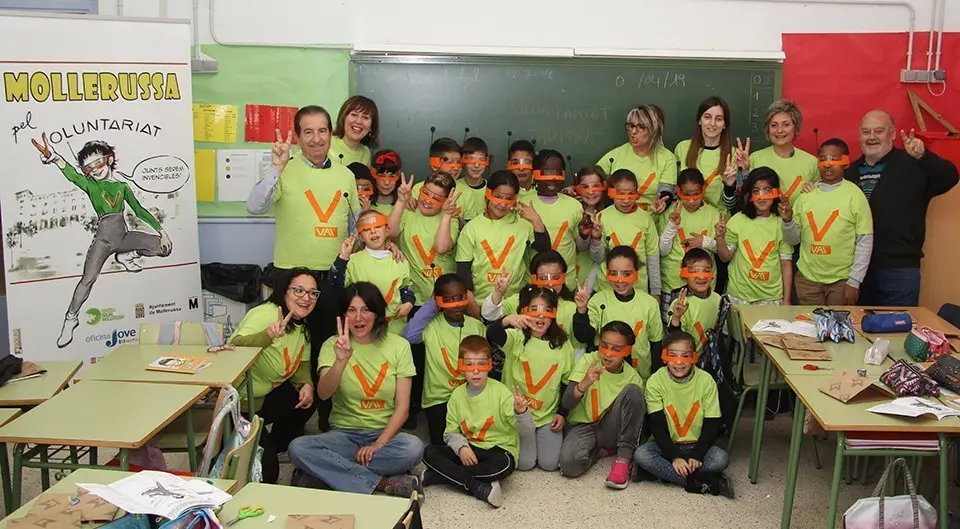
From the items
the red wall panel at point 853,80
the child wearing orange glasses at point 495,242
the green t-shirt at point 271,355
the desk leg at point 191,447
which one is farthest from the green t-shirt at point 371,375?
the red wall panel at point 853,80

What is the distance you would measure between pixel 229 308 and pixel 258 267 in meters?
0.31

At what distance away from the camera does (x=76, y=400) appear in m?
3.41

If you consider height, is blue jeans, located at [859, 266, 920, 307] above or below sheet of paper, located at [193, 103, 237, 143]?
below

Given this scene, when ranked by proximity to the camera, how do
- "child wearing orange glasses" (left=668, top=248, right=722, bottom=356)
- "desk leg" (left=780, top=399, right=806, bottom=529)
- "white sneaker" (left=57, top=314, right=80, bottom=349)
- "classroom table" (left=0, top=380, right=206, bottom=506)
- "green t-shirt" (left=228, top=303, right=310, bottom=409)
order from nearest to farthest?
"classroom table" (left=0, top=380, right=206, bottom=506)
"desk leg" (left=780, top=399, right=806, bottom=529)
"green t-shirt" (left=228, top=303, right=310, bottom=409)
"child wearing orange glasses" (left=668, top=248, right=722, bottom=356)
"white sneaker" (left=57, top=314, right=80, bottom=349)

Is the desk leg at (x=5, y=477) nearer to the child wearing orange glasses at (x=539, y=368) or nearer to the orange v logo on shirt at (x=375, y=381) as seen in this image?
the orange v logo on shirt at (x=375, y=381)

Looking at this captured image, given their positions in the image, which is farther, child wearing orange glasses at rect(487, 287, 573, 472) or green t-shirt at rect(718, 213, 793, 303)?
green t-shirt at rect(718, 213, 793, 303)

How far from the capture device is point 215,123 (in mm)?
5551

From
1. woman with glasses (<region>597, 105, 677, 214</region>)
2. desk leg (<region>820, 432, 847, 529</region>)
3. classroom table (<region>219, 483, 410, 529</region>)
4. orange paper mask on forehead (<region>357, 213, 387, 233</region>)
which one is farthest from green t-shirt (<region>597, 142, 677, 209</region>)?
classroom table (<region>219, 483, 410, 529</region>)

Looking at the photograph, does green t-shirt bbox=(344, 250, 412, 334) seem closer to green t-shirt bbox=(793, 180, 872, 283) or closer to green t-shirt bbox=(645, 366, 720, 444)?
green t-shirt bbox=(645, 366, 720, 444)

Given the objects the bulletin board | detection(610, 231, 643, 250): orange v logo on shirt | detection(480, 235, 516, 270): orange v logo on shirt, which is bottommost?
detection(480, 235, 516, 270): orange v logo on shirt

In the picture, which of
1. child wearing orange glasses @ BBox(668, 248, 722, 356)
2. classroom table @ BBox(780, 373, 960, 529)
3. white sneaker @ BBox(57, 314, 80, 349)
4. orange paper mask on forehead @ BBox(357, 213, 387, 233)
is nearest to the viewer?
classroom table @ BBox(780, 373, 960, 529)

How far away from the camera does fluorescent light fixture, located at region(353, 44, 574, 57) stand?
18.0ft

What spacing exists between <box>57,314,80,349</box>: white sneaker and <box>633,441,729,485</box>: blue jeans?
299cm

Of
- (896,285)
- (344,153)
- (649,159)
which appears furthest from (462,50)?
(896,285)
